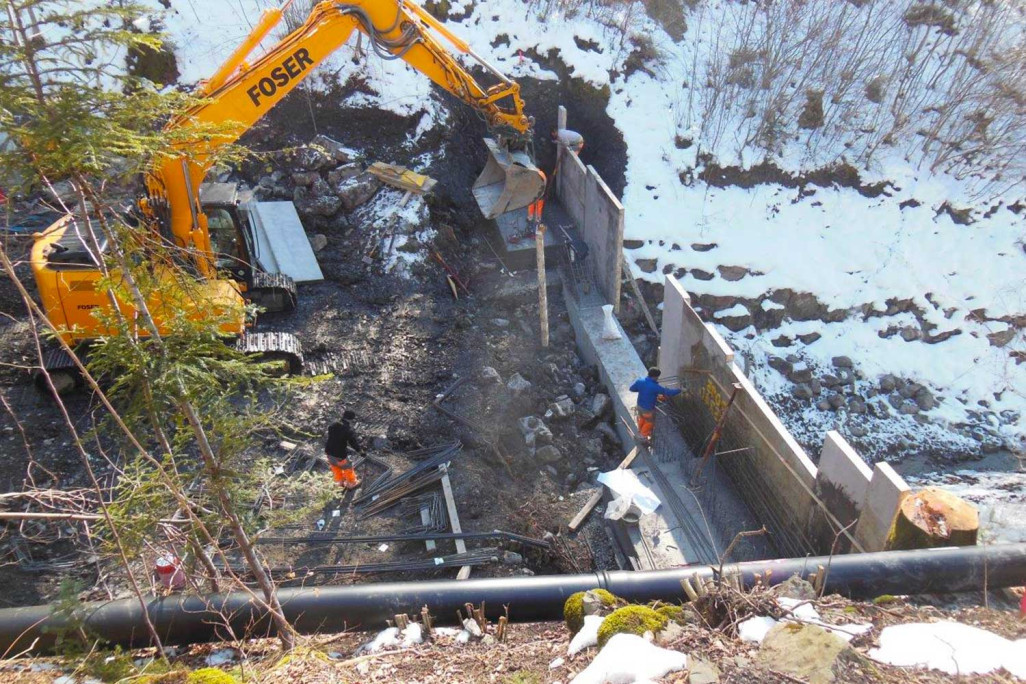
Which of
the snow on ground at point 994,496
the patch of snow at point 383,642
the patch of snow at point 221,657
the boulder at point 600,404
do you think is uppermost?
the boulder at point 600,404

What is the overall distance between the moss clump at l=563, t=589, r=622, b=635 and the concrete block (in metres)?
2.50

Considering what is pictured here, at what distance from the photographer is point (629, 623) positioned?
416 centimetres

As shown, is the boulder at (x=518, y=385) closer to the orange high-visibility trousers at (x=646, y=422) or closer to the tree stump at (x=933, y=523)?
the orange high-visibility trousers at (x=646, y=422)

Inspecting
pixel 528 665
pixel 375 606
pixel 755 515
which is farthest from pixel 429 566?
pixel 755 515

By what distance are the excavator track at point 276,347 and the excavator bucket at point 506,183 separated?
4.10 metres

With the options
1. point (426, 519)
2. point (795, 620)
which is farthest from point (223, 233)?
point (795, 620)

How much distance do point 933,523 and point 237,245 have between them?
8137mm

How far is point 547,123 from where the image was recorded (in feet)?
44.8

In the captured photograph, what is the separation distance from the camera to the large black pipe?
4559mm

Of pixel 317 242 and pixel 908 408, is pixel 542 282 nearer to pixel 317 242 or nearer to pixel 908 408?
pixel 317 242

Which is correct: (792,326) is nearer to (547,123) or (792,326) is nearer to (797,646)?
(547,123)

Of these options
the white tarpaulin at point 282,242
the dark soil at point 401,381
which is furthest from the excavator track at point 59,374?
the white tarpaulin at point 282,242

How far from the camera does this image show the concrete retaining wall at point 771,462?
5.90 m

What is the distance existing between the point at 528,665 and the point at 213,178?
28.9 ft
